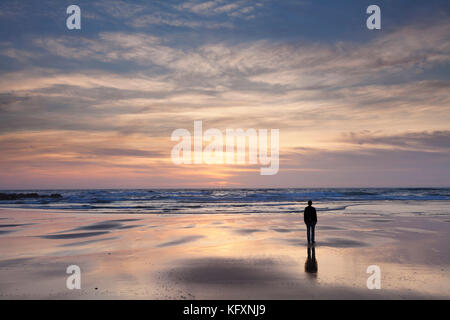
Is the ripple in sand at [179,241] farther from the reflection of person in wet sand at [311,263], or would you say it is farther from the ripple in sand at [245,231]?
the reflection of person in wet sand at [311,263]

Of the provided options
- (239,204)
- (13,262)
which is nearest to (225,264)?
(13,262)

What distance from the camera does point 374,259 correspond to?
1099 cm

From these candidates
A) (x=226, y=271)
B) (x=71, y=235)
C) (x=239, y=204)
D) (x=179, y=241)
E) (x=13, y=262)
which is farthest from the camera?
(x=239, y=204)

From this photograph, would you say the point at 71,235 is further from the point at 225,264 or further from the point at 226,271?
the point at 226,271

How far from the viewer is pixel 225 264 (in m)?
10.3

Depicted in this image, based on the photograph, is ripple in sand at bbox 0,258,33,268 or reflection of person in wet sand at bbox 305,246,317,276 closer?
reflection of person in wet sand at bbox 305,246,317,276

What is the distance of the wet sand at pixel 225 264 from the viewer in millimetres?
7738

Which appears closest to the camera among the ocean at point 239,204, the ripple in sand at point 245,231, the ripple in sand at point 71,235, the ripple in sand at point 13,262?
the ripple in sand at point 13,262

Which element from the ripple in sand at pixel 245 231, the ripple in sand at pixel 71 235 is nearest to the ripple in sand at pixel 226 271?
the ripple in sand at pixel 245 231

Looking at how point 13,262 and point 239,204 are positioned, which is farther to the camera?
point 239,204

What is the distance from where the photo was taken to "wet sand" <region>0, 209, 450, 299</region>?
774 cm

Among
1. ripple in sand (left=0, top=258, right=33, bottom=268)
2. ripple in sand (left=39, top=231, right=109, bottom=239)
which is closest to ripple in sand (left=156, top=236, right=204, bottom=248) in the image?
ripple in sand (left=0, top=258, right=33, bottom=268)

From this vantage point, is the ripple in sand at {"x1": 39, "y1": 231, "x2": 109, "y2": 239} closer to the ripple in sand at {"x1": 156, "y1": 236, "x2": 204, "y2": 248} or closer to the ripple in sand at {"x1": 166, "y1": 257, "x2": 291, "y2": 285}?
the ripple in sand at {"x1": 156, "y1": 236, "x2": 204, "y2": 248}
